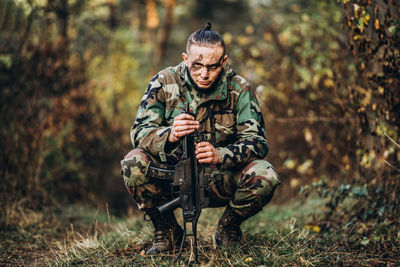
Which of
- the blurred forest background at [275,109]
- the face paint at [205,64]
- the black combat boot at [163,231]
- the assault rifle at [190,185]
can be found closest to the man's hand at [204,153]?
the assault rifle at [190,185]

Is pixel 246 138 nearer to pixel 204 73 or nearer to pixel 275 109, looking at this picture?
pixel 204 73

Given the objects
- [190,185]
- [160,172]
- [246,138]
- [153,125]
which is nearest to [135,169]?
[160,172]

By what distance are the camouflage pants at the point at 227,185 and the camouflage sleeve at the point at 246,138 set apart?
0.30 feet

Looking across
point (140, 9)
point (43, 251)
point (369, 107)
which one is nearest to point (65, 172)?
point (43, 251)

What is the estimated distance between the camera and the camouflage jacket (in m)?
3.01

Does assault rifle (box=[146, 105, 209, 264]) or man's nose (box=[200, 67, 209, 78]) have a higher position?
man's nose (box=[200, 67, 209, 78])

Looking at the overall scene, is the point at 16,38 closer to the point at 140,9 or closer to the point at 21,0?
the point at 21,0

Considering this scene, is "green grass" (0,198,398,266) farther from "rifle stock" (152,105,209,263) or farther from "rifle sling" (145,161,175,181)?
"rifle sling" (145,161,175,181)

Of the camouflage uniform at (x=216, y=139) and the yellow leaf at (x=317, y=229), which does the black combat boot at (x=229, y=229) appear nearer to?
the camouflage uniform at (x=216, y=139)

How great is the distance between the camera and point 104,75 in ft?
29.4

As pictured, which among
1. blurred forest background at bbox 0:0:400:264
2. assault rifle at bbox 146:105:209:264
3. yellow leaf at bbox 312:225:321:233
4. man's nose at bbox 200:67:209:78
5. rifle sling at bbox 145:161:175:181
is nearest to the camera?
assault rifle at bbox 146:105:209:264

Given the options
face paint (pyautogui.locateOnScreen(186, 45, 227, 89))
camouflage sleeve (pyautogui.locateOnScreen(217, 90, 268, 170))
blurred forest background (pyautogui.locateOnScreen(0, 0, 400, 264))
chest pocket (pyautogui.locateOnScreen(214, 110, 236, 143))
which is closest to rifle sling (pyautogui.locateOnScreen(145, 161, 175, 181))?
camouflage sleeve (pyautogui.locateOnScreen(217, 90, 268, 170))

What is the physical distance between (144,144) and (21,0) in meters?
3.58

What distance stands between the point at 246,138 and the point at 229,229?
695mm
